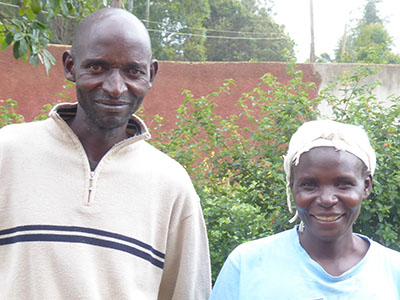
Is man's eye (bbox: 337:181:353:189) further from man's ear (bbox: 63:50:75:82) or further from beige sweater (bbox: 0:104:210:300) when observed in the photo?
man's ear (bbox: 63:50:75:82)

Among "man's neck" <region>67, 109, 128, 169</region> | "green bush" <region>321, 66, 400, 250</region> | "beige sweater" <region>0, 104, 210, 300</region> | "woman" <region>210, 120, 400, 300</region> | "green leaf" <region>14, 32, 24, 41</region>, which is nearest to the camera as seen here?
"beige sweater" <region>0, 104, 210, 300</region>

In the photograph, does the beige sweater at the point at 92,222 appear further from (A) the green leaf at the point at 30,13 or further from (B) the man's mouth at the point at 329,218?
(A) the green leaf at the point at 30,13

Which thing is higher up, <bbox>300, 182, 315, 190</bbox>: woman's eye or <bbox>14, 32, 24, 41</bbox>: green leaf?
<bbox>14, 32, 24, 41</bbox>: green leaf

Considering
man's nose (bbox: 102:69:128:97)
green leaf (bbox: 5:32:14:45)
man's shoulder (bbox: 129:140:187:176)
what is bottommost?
man's shoulder (bbox: 129:140:187:176)

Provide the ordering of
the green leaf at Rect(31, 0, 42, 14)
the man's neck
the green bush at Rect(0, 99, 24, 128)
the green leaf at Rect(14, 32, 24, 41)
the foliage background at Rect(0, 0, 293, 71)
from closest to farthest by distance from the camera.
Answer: the man's neck < the green leaf at Rect(31, 0, 42, 14) < the green leaf at Rect(14, 32, 24, 41) < the green bush at Rect(0, 99, 24, 128) < the foliage background at Rect(0, 0, 293, 71)

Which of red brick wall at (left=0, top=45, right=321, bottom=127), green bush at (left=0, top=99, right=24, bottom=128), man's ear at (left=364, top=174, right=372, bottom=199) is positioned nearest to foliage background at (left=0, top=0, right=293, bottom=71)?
red brick wall at (left=0, top=45, right=321, bottom=127)

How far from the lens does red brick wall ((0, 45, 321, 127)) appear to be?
8.73 meters

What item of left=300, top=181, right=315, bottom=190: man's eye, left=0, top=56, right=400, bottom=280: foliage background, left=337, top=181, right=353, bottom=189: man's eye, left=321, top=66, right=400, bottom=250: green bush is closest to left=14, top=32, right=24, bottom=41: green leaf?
left=0, top=56, right=400, bottom=280: foliage background

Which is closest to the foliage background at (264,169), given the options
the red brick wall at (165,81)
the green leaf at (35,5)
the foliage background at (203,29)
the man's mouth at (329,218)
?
the green leaf at (35,5)

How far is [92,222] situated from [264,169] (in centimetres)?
232

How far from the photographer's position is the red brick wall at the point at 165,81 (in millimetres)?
8727

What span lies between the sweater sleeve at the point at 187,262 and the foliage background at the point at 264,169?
5.79ft

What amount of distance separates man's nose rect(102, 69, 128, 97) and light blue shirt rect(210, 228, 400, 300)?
2.31 feet

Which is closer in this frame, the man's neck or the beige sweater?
the beige sweater
